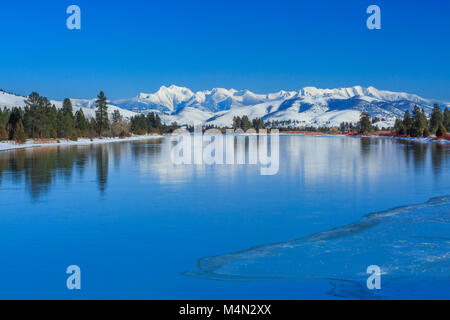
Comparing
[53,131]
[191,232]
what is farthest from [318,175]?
[53,131]

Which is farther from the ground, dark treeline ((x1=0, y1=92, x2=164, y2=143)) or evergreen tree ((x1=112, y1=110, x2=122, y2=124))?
evergreen tree ((x1=112, y1=110, x2=122, y2=124))

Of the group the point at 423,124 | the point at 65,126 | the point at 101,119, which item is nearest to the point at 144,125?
the point at 101,119

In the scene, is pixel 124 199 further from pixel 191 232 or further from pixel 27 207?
pixel 191 232

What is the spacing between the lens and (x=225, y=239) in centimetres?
1070

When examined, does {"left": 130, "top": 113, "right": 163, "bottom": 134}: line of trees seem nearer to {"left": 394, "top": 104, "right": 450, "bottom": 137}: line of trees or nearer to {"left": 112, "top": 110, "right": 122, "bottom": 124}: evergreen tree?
{"left": 112, "top": 110, "right": 122, "bottom": 124}: evergreen tree

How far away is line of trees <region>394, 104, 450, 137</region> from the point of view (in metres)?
102

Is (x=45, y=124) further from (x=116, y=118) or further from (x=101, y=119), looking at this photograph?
(x=116, y=118)

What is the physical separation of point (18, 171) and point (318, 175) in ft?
54.8

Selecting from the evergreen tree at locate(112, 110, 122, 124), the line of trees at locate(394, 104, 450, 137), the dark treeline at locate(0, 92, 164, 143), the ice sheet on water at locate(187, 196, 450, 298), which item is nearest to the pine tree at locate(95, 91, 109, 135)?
the dark treeline at locate(0, 92, 164, 143)

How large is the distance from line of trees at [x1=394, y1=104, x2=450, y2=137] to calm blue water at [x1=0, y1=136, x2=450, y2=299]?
279 feet

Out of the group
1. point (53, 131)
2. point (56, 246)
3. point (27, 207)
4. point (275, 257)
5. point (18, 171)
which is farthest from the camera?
point (53, 131)

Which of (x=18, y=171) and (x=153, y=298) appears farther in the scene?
(x=18, y=171)

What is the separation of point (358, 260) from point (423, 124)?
110288 millimetres

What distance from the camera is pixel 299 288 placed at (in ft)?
24.5
